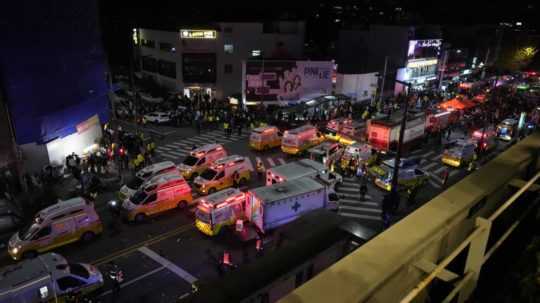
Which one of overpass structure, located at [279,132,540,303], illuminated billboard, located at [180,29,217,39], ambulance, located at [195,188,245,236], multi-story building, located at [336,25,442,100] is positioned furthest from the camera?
multi-story building, located at [336,25,442,100]

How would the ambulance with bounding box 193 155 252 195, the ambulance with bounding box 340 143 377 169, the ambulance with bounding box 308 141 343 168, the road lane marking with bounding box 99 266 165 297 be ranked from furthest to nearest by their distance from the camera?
1. the ambulance with bounding box 308 141 343 168
2. the ambulance with bounding box 340 143 377 169
3. the ambulance with bounding box 193 155 252 195
4. the road lane marking with bounding box 99 266 165 297

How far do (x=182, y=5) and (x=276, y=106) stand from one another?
112 ft

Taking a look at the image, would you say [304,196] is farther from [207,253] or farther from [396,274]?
[396,274]

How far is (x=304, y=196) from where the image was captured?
18797mm

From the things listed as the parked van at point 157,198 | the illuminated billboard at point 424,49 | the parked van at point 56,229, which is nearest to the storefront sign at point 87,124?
the parked van at point 157,198

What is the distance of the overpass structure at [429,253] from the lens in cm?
350

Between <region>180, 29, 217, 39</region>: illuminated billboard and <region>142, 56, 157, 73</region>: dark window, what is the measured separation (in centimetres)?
828

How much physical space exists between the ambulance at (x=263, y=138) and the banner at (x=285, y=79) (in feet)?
34.4

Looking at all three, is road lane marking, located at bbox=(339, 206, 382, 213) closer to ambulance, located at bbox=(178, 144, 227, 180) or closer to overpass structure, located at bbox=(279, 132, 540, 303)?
ambulance, located at bbox=(178, 144, 227, 180)

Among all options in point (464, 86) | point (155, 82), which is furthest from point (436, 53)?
point (155, 82)

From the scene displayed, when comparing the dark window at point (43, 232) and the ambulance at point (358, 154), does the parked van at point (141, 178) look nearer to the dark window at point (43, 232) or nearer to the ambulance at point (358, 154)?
the dark window at point (43, 232)

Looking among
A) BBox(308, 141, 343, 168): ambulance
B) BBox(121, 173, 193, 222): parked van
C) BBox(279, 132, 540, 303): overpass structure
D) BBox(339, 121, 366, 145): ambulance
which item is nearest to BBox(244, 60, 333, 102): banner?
BBox(339, 121, 366, 145): ambulance

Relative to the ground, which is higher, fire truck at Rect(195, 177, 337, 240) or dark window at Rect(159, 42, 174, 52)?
dark window at Rect(159, 42, 174, 52)

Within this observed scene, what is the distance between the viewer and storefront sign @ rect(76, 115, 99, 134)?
93.2 feet
